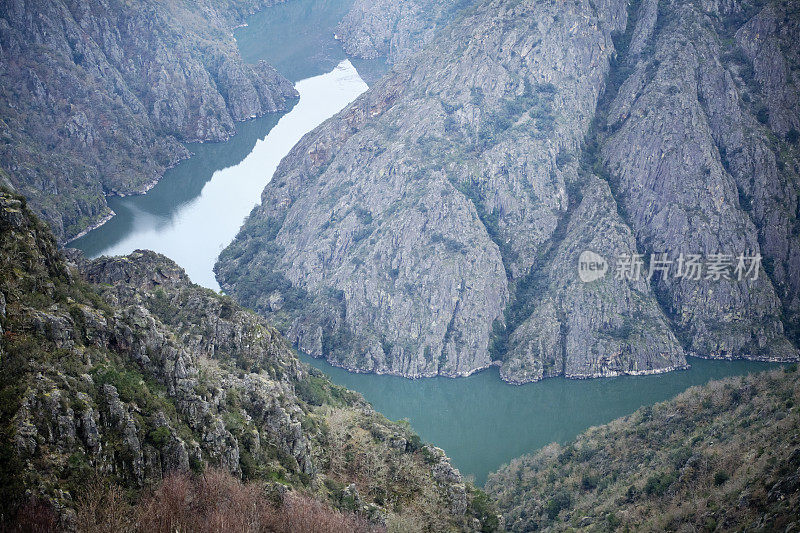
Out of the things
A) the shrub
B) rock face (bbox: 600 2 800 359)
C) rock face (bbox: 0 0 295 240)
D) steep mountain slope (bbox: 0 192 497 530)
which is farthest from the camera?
rock face (bbox: 0 0 295 240)

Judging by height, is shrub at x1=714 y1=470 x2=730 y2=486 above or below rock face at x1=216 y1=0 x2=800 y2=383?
below

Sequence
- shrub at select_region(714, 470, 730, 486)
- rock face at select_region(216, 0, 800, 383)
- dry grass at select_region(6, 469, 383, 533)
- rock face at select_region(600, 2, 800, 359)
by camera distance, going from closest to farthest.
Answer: dry grass at select_region(6, 469, 383, 533) → shrub at select_region(714, 470, 730, 486) → rock face at select_region(600, 2, 800, 359) → rock face at select_region(216, 0, 800, 383)

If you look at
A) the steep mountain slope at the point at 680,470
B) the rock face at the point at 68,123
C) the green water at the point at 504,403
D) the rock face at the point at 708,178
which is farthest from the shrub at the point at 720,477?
the rock face at the point at 68,123

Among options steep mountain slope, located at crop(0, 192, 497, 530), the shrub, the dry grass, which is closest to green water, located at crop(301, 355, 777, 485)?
steep mountain slope, located at crop(0, 192, 497, 530)

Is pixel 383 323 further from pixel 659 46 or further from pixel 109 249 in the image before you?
pixel 659 46

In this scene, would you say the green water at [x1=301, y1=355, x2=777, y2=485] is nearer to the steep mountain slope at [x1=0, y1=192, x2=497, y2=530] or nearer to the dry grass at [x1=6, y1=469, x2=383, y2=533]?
the steep mountain slope at [x1=0, y1=192, x2=497, y2=530]

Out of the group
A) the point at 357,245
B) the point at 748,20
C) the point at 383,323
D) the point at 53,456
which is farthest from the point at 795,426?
the point at 748,20
